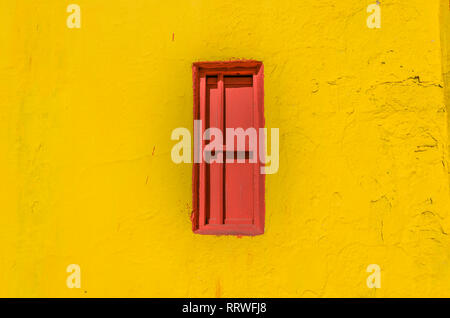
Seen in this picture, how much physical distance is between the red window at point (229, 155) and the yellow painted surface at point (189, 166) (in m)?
0.08

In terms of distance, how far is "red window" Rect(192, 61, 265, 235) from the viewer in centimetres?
217

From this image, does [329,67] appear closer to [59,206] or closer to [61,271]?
[59,206]

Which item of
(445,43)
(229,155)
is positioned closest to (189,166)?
Result: (229,155)

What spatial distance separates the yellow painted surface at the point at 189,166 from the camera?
2105 mm

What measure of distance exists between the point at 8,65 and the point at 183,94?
134 cm

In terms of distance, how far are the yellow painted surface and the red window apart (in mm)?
78

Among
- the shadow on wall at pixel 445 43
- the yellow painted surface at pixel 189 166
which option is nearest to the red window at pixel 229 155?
the yellow painted surface at pixel 189 166

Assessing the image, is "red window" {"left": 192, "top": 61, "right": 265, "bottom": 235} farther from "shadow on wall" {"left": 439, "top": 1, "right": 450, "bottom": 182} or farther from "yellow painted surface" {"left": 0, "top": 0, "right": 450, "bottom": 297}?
"shadow on wall" {"left": 439, "top": 1, "right": 450, "bottom": 182}

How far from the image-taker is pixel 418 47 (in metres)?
2.15

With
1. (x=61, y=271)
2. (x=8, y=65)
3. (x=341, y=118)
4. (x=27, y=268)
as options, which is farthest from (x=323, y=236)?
(x=8, y=65)

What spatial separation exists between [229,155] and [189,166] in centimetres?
30

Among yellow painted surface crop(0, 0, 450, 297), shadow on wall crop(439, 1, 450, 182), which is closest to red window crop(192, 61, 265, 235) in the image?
yellow painted surface crop(0, 0, 450, 297)

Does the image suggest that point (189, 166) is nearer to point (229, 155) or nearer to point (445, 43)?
point (229, 155)

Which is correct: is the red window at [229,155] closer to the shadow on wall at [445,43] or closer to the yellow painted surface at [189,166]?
the yellow painted surface at [189,166]
